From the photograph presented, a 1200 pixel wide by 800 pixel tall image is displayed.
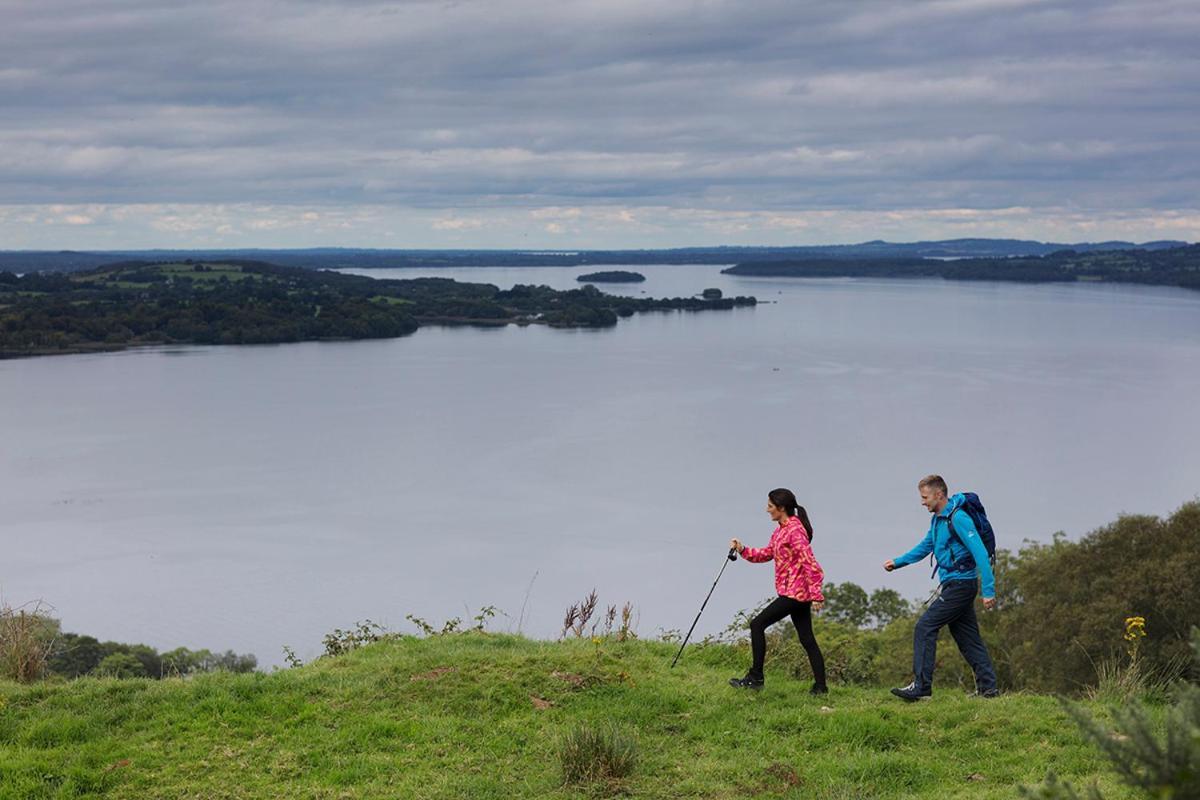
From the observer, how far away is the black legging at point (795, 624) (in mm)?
8258

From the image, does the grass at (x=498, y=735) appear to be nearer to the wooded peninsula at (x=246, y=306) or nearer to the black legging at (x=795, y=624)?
the black legging at (x=795, y=624)

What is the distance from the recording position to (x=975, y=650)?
847 centimetres

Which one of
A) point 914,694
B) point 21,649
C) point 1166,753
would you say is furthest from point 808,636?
point 21,649

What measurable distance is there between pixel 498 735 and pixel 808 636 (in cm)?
247

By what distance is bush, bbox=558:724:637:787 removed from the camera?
22.5ft

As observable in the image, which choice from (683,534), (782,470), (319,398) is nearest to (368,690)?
(683,534)

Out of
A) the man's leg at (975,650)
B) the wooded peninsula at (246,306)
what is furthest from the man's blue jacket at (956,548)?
the wooded peninsula at (246,306)

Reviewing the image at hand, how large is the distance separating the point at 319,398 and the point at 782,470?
42.9 meters

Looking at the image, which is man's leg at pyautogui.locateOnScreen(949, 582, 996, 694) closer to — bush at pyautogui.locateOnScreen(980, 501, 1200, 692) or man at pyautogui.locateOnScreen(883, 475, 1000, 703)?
man at pyautogui.locateOnScreen(883, 475, 1000, 703)

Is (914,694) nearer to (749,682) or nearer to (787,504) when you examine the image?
(749,682)

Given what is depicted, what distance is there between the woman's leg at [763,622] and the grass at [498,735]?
0.74ft

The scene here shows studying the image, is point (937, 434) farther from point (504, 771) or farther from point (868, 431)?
point (504, 771)

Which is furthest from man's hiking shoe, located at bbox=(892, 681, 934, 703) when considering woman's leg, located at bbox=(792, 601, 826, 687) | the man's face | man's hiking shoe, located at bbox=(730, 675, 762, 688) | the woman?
the man's face

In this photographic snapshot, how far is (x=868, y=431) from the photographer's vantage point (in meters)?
71.1
